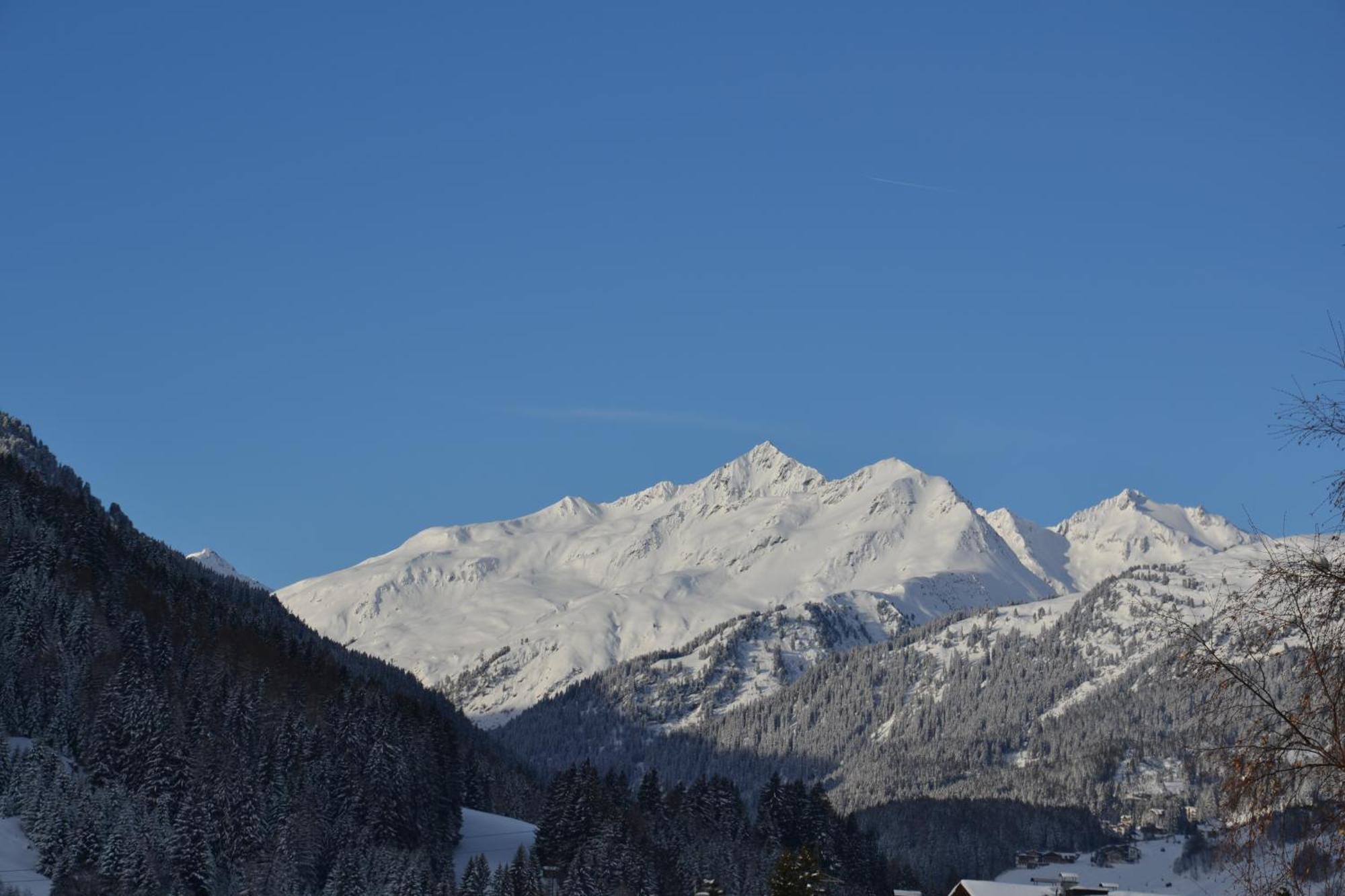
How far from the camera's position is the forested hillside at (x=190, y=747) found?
111 meters

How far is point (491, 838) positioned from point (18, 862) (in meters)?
51.5

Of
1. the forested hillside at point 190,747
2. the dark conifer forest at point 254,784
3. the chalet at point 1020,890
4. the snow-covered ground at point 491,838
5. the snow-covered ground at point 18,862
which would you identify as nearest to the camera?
the snow-covered ground at point 18,862

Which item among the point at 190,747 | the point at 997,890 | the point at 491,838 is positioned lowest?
the point at 997,890

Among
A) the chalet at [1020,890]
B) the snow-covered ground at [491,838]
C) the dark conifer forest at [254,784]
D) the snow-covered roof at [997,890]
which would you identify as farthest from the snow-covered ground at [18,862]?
the chalet at [1020,890]

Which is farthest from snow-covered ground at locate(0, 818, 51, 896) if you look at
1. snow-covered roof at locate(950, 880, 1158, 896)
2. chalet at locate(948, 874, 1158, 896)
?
chalet at locate(948, 874, 1158, 896)

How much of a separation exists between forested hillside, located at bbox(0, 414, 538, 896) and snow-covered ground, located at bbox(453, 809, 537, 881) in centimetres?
207

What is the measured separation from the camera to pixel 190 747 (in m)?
128

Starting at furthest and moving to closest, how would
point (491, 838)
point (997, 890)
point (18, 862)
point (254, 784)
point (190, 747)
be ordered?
point (491, 838)
point (190, 747)
point (254, 784)
point (997, 890)
point (18, 862)

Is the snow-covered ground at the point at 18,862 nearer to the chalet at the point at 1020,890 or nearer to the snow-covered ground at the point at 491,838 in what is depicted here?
the snow-covered ground at the point at 491,838

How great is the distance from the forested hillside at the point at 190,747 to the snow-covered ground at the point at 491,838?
2.07m

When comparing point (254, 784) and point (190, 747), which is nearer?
point (254, 784)

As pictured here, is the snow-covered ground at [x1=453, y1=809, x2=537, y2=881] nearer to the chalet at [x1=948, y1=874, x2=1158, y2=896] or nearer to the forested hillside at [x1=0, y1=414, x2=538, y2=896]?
the forested hillside at [x1=0, y1=414, x2=538, y2=896]

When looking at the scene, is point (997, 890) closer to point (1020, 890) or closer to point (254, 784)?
point (1020, 890)

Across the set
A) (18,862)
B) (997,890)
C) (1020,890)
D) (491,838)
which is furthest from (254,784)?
(1020,890)
